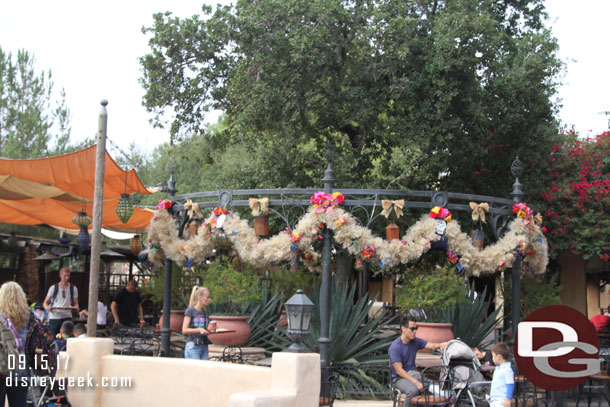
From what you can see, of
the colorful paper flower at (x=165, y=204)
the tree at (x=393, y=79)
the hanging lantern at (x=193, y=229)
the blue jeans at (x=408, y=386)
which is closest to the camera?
the blue jeans at (x=408, y=386)

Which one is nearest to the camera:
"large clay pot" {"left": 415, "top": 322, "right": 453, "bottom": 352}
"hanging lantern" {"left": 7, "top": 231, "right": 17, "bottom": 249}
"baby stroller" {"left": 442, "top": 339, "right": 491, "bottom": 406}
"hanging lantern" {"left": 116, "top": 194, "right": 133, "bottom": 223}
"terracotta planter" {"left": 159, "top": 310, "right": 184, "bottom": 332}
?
"baby stroller" {"left": 442, "top": 339, "right": 491, "bottom": 406}

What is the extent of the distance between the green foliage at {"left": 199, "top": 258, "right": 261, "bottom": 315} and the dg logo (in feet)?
12.1

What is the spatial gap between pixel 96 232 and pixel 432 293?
4.43 metres

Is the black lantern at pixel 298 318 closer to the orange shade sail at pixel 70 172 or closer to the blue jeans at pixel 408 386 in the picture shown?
the blue jeans at pixel 408 386

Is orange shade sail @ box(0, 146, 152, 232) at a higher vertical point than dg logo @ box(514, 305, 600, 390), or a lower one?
higher

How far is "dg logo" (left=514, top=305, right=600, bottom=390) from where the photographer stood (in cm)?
759

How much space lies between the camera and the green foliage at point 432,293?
891cm

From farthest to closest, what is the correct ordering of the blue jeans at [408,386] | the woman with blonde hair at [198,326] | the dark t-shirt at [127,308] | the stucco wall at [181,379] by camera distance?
the dark t-shirt at [127,308] < the woman with blonde hair at [198,326] < the blue jeans at [408,386] < the stucco wall at [181,379]

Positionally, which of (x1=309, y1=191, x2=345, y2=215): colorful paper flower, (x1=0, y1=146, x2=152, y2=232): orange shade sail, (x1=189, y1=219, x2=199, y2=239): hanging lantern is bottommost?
(x1=189, y1=219, x2=199, y2=239): hanging lantern

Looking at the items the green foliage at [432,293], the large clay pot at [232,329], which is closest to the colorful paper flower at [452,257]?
the green foliage at [432,293]

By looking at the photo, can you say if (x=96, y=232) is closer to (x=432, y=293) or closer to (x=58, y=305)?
(x=58, y=305)

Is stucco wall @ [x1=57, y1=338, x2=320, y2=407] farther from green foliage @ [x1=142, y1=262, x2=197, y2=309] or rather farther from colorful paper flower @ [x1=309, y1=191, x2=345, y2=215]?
green foliage @ [x1=142, y1=262, x2=197, y2=309]

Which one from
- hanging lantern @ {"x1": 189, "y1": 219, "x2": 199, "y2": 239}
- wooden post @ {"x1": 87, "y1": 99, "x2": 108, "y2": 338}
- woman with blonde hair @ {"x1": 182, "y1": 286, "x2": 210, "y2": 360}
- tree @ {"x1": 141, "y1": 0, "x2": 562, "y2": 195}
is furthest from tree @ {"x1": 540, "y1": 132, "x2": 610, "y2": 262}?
wooden post @ {"x1": 87, "y1": 99, "x2": 108, "y2": 338}

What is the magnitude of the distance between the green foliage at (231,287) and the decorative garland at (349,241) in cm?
32
